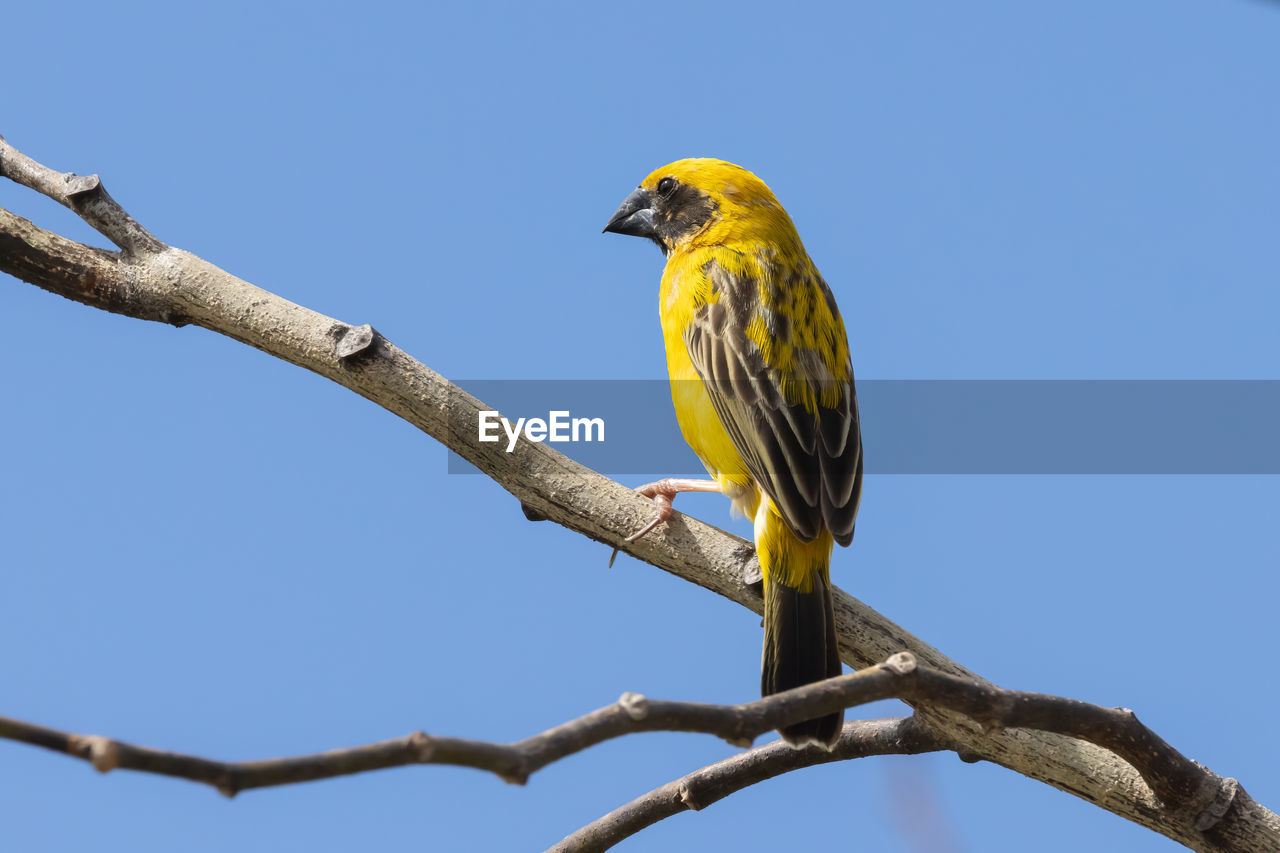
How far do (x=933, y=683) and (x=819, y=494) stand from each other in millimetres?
1732

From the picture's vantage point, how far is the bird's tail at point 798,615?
13.6ft

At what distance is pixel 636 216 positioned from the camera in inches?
241

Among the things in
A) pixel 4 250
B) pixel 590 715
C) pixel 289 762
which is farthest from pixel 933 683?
pixel 4 250

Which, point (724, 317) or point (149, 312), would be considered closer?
point (149, 312)

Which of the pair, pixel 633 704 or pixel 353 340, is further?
pixel 353 340

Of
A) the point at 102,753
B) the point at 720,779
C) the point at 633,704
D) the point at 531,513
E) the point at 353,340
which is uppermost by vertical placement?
the point at 353,340

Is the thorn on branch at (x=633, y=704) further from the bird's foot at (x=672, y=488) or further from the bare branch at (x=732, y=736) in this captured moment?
the bird's foot at (x=672, y=488)

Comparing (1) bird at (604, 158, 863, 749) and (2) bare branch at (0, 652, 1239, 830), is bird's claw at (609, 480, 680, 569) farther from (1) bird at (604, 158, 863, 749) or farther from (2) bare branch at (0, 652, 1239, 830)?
(2) bare branch at (0, 652, 1239, 830)

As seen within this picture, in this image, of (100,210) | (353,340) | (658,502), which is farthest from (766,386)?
(100,210)

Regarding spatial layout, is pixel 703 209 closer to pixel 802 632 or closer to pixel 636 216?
pixel 636 216

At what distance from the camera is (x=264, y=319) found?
4.06 m

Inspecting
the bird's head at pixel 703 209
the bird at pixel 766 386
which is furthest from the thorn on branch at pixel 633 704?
the bird's head at pixel 703 209

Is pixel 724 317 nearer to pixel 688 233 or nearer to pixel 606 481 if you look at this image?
pixel 688 233

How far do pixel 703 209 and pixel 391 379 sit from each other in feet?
7.81
